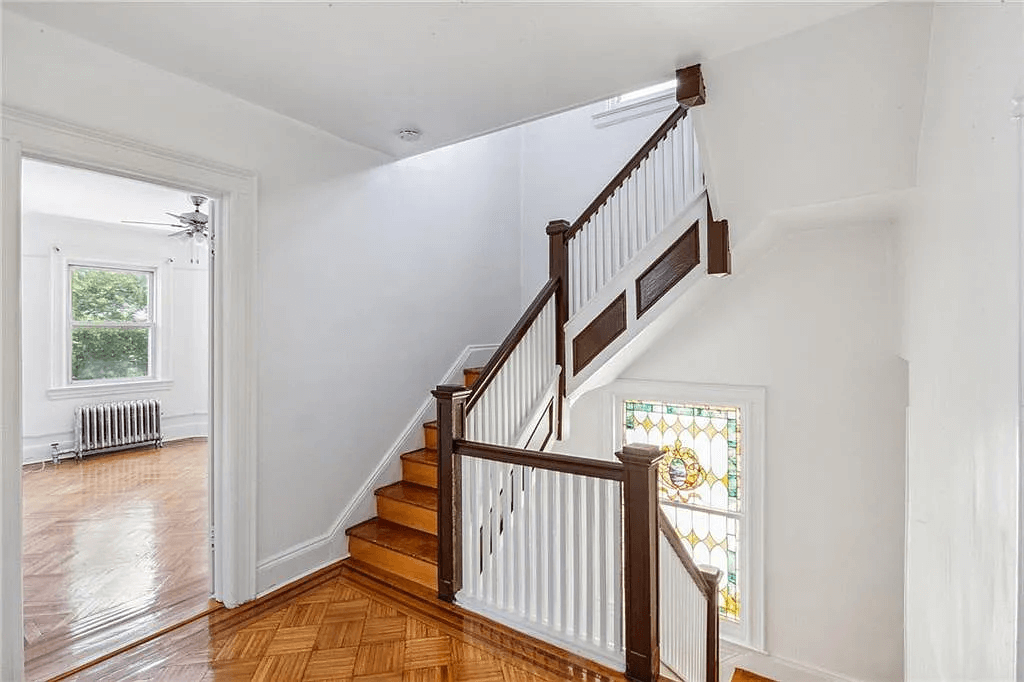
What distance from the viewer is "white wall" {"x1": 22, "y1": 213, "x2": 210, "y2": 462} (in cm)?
572

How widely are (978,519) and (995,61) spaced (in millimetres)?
1216

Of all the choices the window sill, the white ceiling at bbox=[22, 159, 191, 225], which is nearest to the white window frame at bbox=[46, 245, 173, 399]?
the window sill

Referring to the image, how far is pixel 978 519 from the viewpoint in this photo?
1.45m

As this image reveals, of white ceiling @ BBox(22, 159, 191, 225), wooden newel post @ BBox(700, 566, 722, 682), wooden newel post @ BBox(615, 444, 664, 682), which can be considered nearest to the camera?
wooden newel post @ BBox(615, 444, 664, 682)

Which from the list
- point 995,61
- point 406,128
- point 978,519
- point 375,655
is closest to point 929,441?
point 978,519

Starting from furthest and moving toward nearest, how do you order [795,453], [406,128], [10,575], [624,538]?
[795,453], [406,128], [624,538], [10,575]

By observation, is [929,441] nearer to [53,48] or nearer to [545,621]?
[545,621]

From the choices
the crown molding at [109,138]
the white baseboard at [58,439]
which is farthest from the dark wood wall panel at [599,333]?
the white baseboard at [58,439]

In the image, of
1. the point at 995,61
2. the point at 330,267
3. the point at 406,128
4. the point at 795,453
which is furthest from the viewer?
the point at 795,453

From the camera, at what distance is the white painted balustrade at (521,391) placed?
307 centimetres

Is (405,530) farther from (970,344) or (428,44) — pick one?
(970,344)

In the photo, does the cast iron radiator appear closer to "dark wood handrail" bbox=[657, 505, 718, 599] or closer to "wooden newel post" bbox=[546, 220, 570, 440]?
"wooden newel post" bbox=[546, 220, 570, 440]

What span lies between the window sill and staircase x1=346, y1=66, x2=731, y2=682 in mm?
A: 4774

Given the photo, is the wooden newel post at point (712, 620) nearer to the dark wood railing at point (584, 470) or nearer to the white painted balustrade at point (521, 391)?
the dark wood railing at point (584, 470)
